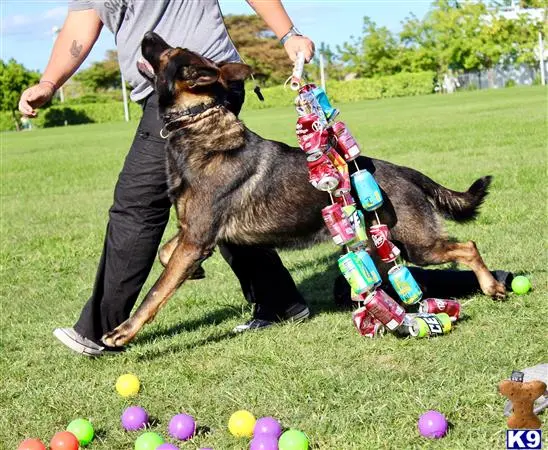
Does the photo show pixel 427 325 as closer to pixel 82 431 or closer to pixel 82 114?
pixel 82 431

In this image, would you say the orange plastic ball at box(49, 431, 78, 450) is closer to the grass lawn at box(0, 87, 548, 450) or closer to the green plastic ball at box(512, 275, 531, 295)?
the grass lawn at box(0, 87, 548, 450)

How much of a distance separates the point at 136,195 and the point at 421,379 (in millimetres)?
2155

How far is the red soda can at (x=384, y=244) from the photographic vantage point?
5.15 meters

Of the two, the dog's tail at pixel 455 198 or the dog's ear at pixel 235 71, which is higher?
the dog's ear at pixel 235 71

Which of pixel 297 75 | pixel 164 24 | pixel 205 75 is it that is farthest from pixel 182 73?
pixel 297 75

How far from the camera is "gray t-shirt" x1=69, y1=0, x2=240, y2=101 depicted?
515 centimetres

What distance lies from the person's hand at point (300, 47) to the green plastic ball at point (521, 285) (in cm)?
221

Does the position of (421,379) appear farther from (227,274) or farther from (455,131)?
(455,131)

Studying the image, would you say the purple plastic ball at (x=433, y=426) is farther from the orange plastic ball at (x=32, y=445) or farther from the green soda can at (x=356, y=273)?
the orange plastic ball at (x=32, y=445)

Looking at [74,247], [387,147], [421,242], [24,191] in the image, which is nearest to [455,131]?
[387,147]

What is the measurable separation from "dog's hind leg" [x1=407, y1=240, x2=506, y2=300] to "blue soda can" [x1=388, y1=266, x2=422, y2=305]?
12.8 inches

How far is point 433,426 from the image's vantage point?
356 centimetres

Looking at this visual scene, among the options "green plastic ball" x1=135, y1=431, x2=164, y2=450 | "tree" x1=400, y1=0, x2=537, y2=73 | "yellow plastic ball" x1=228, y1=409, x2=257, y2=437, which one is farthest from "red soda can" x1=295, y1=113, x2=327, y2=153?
"tree" x1=400, y1=0, x2=537, y2=73

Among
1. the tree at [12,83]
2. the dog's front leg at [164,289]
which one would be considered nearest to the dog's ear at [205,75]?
the dog's front leg at [164,289]
